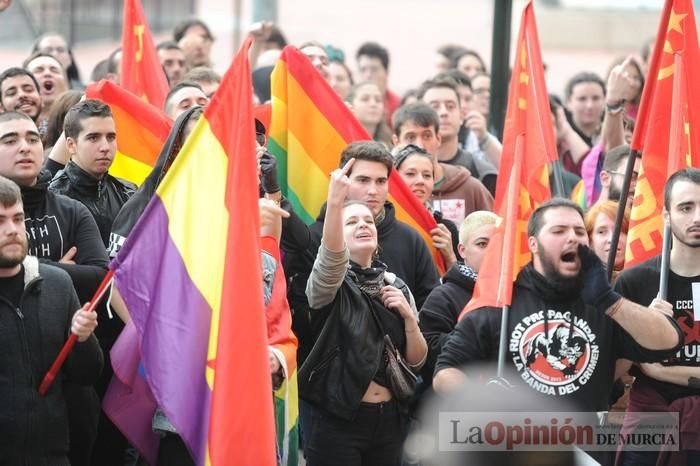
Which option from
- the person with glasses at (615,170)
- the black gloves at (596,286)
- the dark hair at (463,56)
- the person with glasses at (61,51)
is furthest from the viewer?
the dark hair at (463,56)

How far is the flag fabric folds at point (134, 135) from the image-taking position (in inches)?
364

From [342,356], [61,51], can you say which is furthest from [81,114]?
[61,51]

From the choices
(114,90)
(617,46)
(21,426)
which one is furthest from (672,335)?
(617,46)

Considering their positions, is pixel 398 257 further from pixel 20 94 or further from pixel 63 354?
pixel 20 94

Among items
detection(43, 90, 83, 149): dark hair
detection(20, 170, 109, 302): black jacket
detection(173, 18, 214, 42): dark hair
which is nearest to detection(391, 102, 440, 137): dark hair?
detection(43, 90, 83, 149): dark hair

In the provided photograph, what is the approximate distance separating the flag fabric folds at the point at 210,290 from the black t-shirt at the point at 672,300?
201 cm

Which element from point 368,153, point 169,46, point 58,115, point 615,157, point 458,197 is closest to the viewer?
point 368,153

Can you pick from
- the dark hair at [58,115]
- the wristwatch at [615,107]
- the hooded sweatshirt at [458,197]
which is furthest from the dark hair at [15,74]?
the wristwatch at [615,107]

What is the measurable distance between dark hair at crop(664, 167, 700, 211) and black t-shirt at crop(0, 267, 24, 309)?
304 centimetres

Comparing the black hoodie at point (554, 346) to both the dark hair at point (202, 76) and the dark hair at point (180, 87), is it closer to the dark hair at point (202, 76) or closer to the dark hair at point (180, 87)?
the dark hair at point (180, 87)

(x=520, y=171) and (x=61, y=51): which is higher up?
(x=61, y=51)

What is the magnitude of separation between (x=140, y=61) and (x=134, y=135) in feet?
4.04

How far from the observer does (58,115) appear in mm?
9531

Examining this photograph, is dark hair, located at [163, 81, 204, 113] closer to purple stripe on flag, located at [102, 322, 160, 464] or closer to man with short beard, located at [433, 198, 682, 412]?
purple stripe on flag, located at [102, 322, 160, 464]
